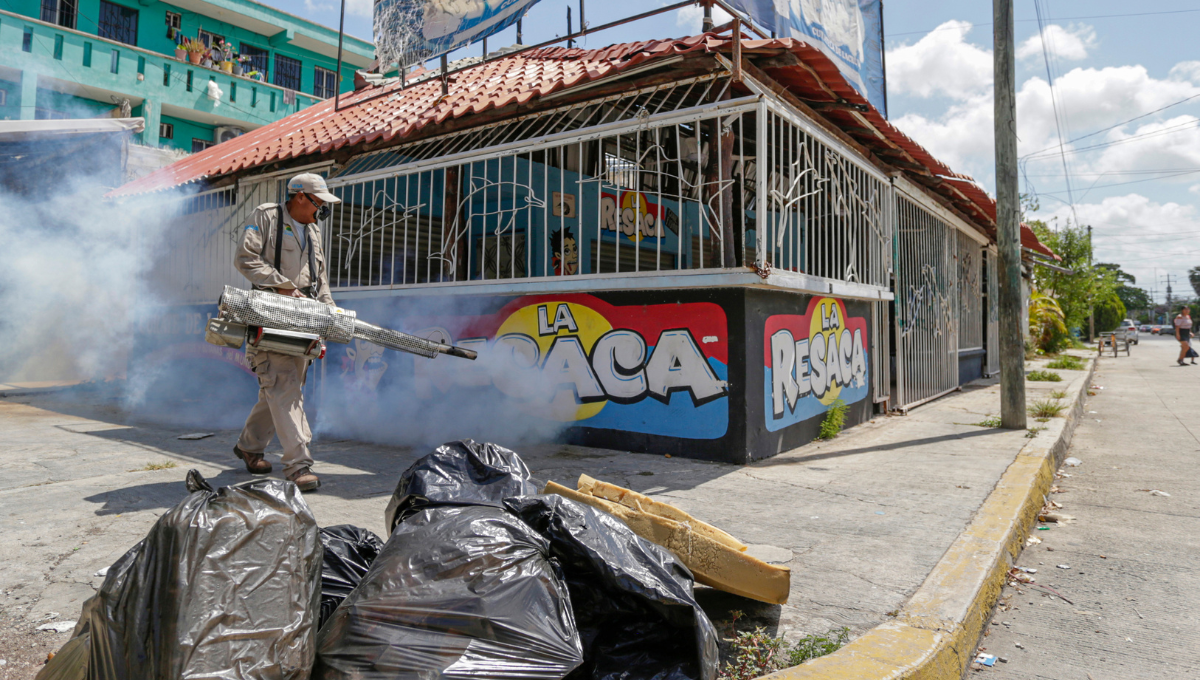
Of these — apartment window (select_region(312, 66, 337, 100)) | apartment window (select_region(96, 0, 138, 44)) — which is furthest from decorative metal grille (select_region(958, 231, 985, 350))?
apartment window (select_region(96, 0, 138, 44))

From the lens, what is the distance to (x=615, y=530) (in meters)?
2.14

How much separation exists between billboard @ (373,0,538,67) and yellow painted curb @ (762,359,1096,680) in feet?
17.2

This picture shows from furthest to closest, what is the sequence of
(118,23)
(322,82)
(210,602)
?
(322,82) < (118,23) < (210,602)

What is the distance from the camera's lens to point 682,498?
4176 mm

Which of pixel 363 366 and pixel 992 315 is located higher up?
pixel 992 315

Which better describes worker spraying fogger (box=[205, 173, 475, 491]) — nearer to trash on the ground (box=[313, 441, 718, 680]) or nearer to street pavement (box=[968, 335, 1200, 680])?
trash on the ground (box=[313, 441, 718, 680])

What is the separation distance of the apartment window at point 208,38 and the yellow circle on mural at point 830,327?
2281 centimetres

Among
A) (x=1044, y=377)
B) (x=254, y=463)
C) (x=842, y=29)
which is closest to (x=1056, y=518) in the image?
(x=842, y=29)

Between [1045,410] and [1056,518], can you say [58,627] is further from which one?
[1045,410]

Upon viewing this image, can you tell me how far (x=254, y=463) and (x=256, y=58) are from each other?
22.7 meters

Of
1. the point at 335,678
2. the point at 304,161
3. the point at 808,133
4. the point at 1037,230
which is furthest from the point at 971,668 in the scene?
the point at 1037,230

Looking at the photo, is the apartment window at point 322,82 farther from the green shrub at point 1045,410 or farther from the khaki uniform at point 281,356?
the green shrub at point 1045,410

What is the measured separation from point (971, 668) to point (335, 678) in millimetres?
2230

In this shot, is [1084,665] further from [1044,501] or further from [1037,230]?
[1037,230]
